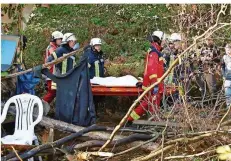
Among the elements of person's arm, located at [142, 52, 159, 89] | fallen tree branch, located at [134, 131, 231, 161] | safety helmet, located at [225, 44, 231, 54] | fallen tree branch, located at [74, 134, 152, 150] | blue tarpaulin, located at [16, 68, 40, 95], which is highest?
safety helmet, located at [225, 44, 231, 54]

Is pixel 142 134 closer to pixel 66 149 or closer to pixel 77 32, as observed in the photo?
A: pixel 66 149

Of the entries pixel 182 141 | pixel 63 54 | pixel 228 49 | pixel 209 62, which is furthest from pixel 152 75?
pixel 182 141

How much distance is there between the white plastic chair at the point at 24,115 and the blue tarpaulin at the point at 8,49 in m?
1.20

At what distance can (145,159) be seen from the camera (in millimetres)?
5492

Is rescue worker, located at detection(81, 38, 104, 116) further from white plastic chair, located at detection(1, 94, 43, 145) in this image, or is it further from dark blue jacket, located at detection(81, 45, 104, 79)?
white plastic chair, located at detection(1, 94, 43, 145)

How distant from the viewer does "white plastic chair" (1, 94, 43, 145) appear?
279 inches

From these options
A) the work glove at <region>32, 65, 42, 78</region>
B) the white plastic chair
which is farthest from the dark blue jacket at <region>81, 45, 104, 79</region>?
the white plastic chair

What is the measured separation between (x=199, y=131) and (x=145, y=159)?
107cm

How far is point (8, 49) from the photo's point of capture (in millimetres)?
8586

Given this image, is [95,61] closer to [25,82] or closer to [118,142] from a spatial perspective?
[25,82]

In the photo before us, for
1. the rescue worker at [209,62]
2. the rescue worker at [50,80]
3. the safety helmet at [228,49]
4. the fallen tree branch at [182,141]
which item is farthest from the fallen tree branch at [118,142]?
the rescue worker at [50,80]

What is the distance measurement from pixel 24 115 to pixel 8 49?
5.03 feet

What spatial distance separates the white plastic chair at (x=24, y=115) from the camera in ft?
23.2

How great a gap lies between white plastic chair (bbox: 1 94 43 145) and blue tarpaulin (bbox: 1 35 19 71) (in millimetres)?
1201
